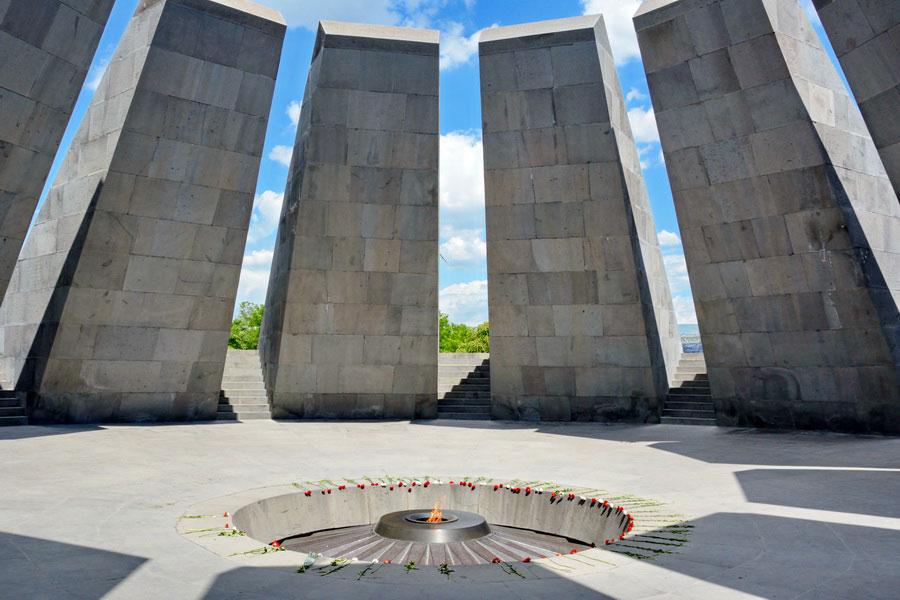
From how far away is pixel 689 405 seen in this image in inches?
667

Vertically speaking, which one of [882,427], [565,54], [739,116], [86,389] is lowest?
[882,427]

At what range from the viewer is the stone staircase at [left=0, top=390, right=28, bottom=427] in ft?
45.3

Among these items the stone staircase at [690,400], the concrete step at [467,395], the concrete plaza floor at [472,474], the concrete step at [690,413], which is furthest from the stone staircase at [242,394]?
the stone staircase at [690,400]

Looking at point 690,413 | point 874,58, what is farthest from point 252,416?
point 874,58

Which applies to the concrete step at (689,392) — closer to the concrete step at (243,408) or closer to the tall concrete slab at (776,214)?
the tall concrete slab at (776,214)

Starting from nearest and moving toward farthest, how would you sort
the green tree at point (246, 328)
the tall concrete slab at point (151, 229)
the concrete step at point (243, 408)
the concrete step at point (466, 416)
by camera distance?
the tall concrete slab at point (151, 229) < the concrete step at point (243, 408) < the concrete step at point (466, 416) < the green tree at point (246, 328)

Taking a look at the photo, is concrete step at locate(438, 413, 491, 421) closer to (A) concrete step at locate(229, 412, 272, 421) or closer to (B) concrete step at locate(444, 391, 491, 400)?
(B) concrete step at locate(444, 391, 491, 400)

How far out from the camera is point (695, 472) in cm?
941

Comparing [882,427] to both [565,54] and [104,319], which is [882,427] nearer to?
[565,54]

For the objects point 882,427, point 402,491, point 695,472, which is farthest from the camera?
point 882,427

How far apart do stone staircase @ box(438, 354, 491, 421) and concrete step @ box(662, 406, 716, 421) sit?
4.68 meters

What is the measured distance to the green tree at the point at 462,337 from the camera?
72625mm

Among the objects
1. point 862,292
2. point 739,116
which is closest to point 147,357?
point 739,116

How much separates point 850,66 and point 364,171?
11153 mm
